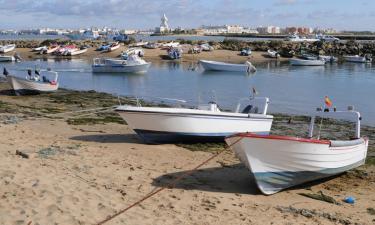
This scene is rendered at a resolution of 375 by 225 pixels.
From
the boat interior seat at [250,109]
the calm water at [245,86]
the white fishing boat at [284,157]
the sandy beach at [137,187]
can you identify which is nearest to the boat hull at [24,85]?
the calm water at [245,86]

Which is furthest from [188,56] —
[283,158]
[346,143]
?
[283,158]

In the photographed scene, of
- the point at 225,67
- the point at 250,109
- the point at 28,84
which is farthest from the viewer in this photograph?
the point at 225,67

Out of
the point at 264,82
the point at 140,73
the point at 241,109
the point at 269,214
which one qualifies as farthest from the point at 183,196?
the point at 140,73

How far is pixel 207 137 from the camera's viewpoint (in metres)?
14.0

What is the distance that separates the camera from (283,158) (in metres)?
9.70

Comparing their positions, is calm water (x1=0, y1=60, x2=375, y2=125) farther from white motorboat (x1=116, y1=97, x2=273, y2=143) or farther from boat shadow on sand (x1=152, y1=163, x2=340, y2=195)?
boat shadow on sand (x1=152, y1=163, x2=340, y2=195)

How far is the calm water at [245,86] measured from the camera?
28.0 metres

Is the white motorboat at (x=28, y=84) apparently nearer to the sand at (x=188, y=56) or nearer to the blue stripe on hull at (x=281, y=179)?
the blue stripe on hull at (x=281, y=179)

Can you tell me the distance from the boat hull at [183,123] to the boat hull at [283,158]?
366 cm

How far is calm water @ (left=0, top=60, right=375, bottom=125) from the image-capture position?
92.0 feet

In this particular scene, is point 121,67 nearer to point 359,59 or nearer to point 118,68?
point 118,68

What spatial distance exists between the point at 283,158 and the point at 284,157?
28mm

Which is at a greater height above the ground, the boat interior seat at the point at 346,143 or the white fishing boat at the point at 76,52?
the boat interior seat at the point at 346,143

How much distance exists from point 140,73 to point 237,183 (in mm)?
34945
